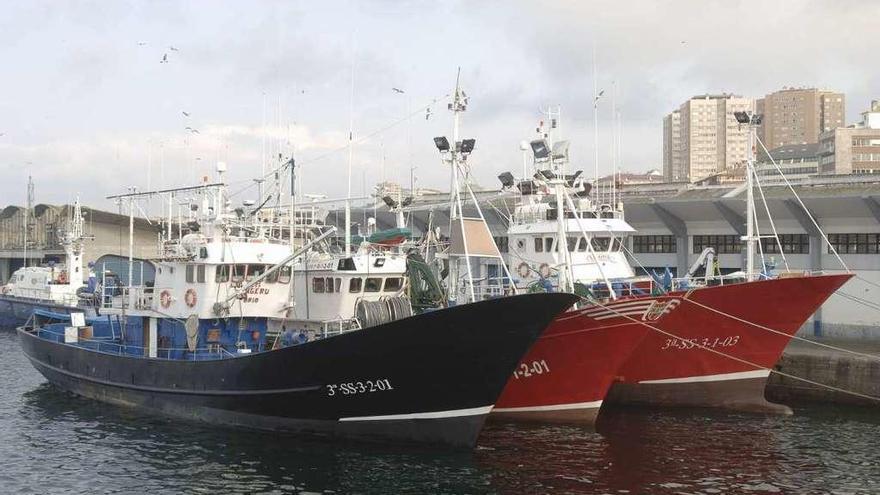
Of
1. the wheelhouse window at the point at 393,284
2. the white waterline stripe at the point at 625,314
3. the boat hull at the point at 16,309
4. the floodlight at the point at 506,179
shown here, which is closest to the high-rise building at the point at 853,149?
the floodlight at the point at 506,179

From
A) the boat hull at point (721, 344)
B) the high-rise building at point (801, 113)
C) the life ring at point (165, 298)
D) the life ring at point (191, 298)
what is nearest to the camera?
the boat hull at point (721, 344)

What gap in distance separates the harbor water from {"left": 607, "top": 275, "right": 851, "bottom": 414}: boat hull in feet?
3.85

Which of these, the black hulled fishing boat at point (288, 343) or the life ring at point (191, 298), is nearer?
the black hulled fishing boat at point (288, 343)

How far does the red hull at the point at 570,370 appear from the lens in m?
20.1

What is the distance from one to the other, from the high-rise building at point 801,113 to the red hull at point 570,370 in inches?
5270

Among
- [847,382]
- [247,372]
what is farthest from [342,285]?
[847,382]

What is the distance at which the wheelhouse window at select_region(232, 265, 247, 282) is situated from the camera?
22312 millimetres

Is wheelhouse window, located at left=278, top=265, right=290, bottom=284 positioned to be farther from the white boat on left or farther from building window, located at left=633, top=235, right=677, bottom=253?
the white boat on left

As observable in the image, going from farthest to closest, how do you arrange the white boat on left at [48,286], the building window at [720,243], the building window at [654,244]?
the white boat on left at [48,286], the building window at [654,244], the building window at [720,243]

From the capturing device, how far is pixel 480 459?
17.5 metres

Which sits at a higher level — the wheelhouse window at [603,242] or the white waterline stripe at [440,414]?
the wheelhouse window at [603,242]

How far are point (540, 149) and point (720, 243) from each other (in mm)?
17499

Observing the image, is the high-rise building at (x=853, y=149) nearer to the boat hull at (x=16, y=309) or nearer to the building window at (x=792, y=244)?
the building window at (x=792, y=244)

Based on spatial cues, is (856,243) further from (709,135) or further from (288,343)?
(709,135)
